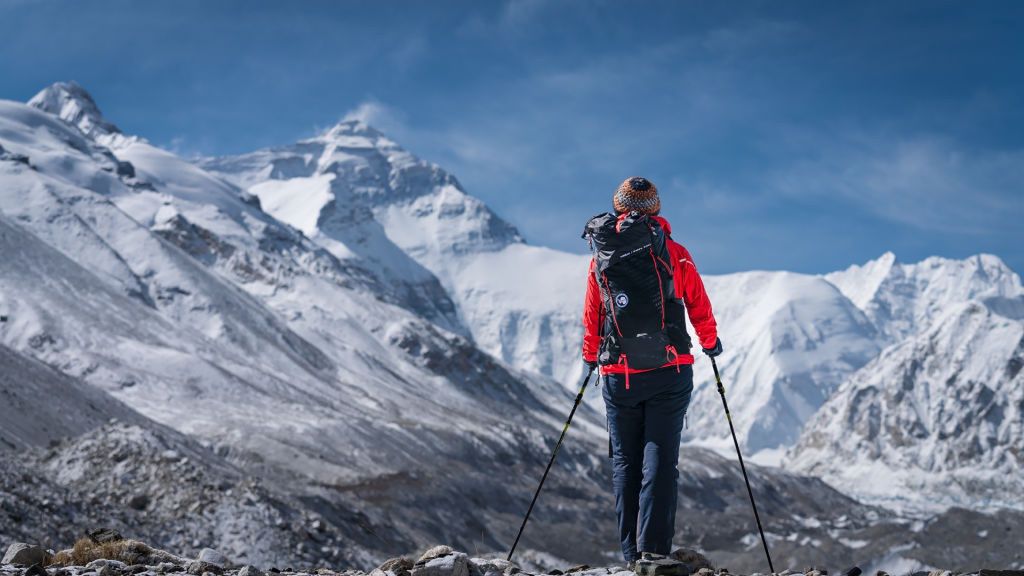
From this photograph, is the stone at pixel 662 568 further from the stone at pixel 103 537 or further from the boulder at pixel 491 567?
the stone at pixel 103 537

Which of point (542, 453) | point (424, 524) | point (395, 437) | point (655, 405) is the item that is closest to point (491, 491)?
point (395, 437)

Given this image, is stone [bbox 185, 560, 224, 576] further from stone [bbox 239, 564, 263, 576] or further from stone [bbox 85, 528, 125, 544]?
stone [bbox 85, 528, 125, 544]

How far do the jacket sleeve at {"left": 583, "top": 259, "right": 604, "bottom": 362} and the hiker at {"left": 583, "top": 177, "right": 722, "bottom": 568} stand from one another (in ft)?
0.38

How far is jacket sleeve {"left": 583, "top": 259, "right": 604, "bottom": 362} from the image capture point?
1129 centimetres

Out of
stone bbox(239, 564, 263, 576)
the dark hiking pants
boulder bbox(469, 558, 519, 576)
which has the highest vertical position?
the dark hiking pants

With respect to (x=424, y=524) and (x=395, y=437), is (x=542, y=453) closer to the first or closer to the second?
(x=395, y=437)

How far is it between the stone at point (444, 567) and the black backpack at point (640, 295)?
8.13 ft

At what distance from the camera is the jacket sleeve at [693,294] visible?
10945 millimetres

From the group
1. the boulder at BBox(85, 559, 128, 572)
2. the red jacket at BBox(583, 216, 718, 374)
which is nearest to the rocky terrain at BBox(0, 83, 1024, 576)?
the boulder at BBox(85, 559, 128, 572)

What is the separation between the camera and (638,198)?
11148 millimetres

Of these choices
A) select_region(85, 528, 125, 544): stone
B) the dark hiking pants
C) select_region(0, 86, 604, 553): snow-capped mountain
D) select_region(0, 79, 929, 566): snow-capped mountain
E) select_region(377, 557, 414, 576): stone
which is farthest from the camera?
select_region(0, 86, 604, 553): snow-capped mountain

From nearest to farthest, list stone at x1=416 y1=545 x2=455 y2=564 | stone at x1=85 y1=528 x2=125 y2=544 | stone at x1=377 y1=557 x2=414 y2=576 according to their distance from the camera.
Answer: stone at x1=377 y1=557 x2=414 y2=576 < stone at x1=416 y1=545 x2=455 y2=564 < stone at x1=85 y1=528 x2=125 y2=544

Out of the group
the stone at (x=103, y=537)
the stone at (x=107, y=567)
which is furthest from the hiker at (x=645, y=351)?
the stone at (x=103, y=537)

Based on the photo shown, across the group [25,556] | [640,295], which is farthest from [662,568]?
[25,556]
